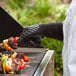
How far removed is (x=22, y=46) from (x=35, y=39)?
0.70 feet

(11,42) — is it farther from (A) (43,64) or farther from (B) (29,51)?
(A) (43,64)

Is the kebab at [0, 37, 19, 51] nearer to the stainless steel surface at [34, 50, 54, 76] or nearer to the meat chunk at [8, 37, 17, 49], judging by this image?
the meat chunk at [8, 37, 17, 49]

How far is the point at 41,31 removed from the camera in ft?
6.87

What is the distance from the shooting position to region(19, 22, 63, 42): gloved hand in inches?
81.0

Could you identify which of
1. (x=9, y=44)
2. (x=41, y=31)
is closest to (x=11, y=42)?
(x=9, y=44)

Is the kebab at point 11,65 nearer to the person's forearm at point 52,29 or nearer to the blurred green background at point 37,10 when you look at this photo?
the person's forearm at point 52,29

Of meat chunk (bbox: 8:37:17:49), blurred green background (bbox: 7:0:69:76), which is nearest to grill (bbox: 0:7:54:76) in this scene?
meat chunk (bbox: 8:37:17:49)

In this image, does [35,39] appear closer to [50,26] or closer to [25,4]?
[50,26]

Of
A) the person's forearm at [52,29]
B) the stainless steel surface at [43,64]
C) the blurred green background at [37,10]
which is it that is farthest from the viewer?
the blurred green background at [37,10]

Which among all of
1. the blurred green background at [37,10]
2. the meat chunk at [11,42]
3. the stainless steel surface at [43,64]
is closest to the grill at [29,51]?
the stainless steel surface at [43,64]

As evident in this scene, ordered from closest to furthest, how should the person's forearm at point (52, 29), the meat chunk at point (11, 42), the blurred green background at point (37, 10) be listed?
the meat chunk at point (11, 42), the person's forearm at point (52, 29), the blurred green background at point (37, 10)

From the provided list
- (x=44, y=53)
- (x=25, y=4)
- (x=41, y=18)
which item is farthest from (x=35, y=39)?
(x=25, y=4)

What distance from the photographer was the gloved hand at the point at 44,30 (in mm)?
2059

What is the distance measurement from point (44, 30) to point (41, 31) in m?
0.03
